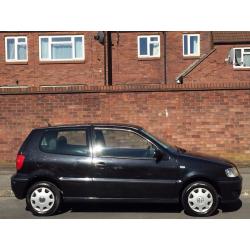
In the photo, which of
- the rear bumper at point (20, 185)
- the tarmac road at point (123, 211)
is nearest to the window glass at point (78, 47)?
the tarmac road at point (123, 211)

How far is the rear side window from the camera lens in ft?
24.9

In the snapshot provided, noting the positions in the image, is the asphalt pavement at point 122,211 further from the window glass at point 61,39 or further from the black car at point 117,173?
the window glass at point 61,39

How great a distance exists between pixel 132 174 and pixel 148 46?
61.3 feet

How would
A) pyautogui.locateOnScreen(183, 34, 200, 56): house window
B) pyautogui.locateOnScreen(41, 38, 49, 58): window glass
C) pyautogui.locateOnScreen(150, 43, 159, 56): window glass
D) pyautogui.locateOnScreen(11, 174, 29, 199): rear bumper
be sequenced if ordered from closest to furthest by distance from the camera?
1. pyautogui.locateOnScreen(11, 174, 29, 199): rear bumper
2. pyautogui.locateOnScreen(41, 38, 49, 58): window glass
3. pyautogui.locateOnScreen(150, 43, 159, 56): window glass
4. pyautogui.locateOnScreen(183, 34, 200, 56): house window

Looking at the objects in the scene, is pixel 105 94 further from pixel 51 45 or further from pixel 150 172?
pixel 51 45

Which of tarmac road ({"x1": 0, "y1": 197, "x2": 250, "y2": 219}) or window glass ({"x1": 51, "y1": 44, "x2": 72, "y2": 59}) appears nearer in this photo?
tarmac road ({"x1": 0, "y1": 197, "x2": 250, "y2": 219})

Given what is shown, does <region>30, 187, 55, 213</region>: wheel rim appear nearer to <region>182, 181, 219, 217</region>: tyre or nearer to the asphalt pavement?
the asphalt pavement

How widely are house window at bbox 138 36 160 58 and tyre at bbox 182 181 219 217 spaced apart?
18.4 meters

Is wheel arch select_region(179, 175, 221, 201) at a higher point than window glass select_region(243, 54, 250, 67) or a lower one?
lower

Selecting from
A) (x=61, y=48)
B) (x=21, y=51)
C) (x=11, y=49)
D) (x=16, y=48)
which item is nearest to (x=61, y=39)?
(x=61, y=48)

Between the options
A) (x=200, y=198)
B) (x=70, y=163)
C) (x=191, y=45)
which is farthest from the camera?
(x=191, y=45)

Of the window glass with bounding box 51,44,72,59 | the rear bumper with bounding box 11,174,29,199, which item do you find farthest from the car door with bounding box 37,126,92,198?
the window glass with bounding box 51,44,72,59

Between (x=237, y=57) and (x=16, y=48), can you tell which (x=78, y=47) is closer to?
(x=16, y=48)

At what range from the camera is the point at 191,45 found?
84.5 ft
